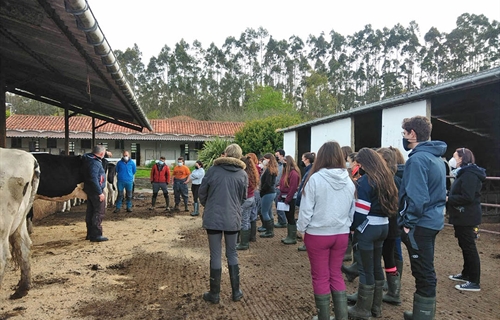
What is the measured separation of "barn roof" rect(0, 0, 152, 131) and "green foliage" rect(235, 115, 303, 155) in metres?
11.1

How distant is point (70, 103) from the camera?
11.8m

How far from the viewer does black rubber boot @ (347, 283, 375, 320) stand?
3340 mm

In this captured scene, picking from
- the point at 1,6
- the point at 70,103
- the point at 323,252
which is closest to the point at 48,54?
the point at 1,6

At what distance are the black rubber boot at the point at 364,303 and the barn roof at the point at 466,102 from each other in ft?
16.4

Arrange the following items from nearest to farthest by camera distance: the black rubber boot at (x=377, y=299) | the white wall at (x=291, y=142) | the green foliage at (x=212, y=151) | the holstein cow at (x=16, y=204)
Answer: the black rubber boot at (x=377, y=299) → the holstein cow at (x=16, y=204) → the white wall at (x=291, y=142) → the green foliage at (x=212, y=151)

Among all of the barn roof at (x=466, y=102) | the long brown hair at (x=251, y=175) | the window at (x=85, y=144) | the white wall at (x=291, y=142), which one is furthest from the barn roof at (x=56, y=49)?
the window at (x=85, y=144)

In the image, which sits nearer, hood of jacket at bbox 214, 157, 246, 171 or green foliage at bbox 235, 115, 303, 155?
hood of jacket at bbox 214, 157, 246, 171

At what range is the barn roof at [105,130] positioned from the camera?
3005 cm

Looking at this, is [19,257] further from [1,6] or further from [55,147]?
[55,147]

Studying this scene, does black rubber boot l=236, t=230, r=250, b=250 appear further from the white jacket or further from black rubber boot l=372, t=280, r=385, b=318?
the white jacket

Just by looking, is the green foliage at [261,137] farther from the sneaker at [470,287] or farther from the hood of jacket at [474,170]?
the sneaker at [470,287]

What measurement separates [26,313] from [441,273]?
193 inches

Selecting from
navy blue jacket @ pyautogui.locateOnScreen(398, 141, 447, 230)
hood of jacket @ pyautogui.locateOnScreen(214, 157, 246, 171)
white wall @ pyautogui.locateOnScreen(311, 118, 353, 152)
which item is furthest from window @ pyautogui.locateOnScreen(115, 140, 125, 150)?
navy blue jacket @ pyautogui.locateOnScreen(398, 141, 447, 230)

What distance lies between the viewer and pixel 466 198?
428cm
